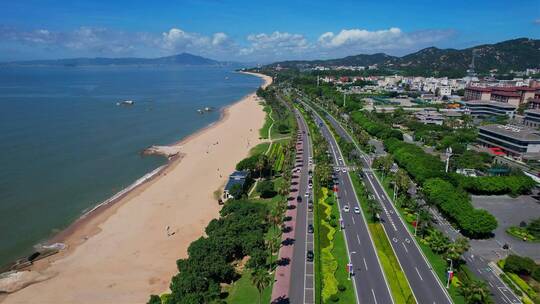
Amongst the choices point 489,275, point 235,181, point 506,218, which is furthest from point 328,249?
point 506,218

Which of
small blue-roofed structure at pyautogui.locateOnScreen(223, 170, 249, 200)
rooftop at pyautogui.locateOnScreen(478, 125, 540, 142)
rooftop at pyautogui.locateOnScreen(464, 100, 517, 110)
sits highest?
rooftop at pyautogui.locateOnScreen(478, 125, 540, 142)

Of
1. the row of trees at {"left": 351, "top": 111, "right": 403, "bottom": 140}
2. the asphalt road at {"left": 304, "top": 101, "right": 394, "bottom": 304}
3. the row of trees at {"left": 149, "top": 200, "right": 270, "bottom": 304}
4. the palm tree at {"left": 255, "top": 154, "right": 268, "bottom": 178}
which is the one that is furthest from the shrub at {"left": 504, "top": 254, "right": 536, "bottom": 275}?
the row of trees at {"left": 351, "top": 111, "right": 403, "bottom": 140}

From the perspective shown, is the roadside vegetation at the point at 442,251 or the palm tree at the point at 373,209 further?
the palm tree at the point at 373,209

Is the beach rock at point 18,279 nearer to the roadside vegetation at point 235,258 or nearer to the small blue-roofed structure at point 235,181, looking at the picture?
the roadside vegetation at point 235,258

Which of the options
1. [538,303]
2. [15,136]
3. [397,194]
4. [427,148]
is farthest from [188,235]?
[15,136]

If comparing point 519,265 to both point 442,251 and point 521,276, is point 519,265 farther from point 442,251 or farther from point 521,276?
point 442,251

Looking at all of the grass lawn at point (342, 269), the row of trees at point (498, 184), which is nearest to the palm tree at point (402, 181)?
the row of trees at point (498, 184)

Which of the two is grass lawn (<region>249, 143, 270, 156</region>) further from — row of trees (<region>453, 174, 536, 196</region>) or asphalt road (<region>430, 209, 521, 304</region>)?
asphalt road (<region>430, 209, 521, 304</region>)
